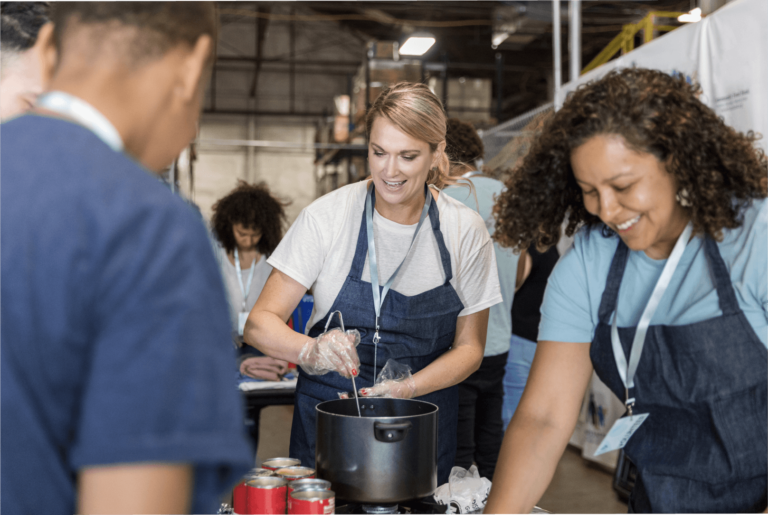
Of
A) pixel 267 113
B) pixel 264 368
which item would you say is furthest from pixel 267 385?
pixel 267 113

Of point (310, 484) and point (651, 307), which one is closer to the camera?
point (310, 484)

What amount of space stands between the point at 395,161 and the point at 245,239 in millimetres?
2448

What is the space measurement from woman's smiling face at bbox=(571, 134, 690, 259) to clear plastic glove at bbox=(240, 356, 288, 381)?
6.93 feet

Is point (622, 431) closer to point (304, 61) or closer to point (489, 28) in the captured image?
point (489, 28)

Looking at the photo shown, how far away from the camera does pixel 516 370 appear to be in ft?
11.6

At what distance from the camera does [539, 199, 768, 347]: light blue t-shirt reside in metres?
1.32

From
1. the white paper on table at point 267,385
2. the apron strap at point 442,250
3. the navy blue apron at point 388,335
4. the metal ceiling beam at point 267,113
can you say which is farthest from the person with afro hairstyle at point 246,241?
the metal ceiling beam at point 267,113

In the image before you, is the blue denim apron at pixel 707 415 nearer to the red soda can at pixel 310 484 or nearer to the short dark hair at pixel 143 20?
the red soda can at pixel 310 484

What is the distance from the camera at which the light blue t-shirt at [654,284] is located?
1.32 m

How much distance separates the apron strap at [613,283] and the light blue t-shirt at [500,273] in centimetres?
148

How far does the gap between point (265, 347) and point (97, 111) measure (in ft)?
4.43

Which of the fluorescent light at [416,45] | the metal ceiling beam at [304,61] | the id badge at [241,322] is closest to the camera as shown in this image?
the id badge at [241,322]

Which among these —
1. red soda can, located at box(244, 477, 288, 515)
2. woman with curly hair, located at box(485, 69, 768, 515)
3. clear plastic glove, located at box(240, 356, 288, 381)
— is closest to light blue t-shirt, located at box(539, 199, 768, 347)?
woman with curly hair, located at box(485, 69, 768, 515)

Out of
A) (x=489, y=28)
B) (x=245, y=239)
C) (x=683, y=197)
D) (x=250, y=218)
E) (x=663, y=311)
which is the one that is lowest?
(x=663, y=311)
